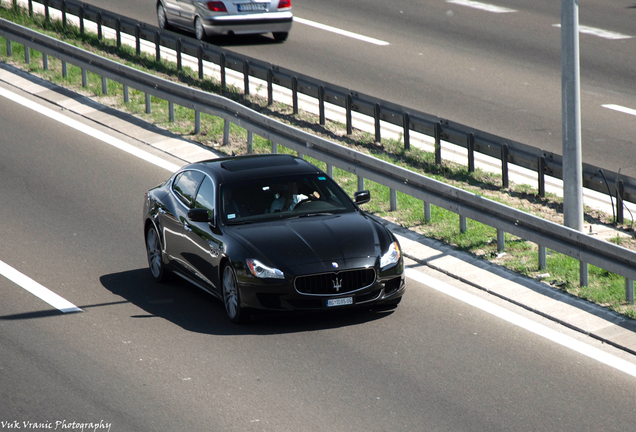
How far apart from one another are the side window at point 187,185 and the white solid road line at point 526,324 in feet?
8.09

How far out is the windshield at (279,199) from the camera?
9867 millimetres

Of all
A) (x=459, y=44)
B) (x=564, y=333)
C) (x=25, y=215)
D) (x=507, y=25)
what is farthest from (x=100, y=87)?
(x=564, y=333)

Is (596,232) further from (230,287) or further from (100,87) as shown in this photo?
(100,87)

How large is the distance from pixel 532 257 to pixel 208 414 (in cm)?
497


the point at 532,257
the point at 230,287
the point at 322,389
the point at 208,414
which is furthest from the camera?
the point at 532,257

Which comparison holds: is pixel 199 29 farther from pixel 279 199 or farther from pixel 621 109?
pixel 279 199

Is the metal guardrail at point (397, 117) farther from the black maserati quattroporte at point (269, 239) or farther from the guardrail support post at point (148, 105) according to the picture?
the black maserati quattroporte at point (269, 239)

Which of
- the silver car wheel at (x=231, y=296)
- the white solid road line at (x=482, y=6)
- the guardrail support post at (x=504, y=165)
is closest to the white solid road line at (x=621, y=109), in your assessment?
the guardrail support post at (x=504, y=165)

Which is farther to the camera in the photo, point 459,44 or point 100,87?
point 459,44

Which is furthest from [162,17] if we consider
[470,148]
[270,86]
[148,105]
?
[470,148]

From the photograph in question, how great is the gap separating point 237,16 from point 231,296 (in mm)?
13966

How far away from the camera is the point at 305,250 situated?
30.0 ft

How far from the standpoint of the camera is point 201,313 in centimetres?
970

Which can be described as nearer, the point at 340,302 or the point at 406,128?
the point at 340,302
